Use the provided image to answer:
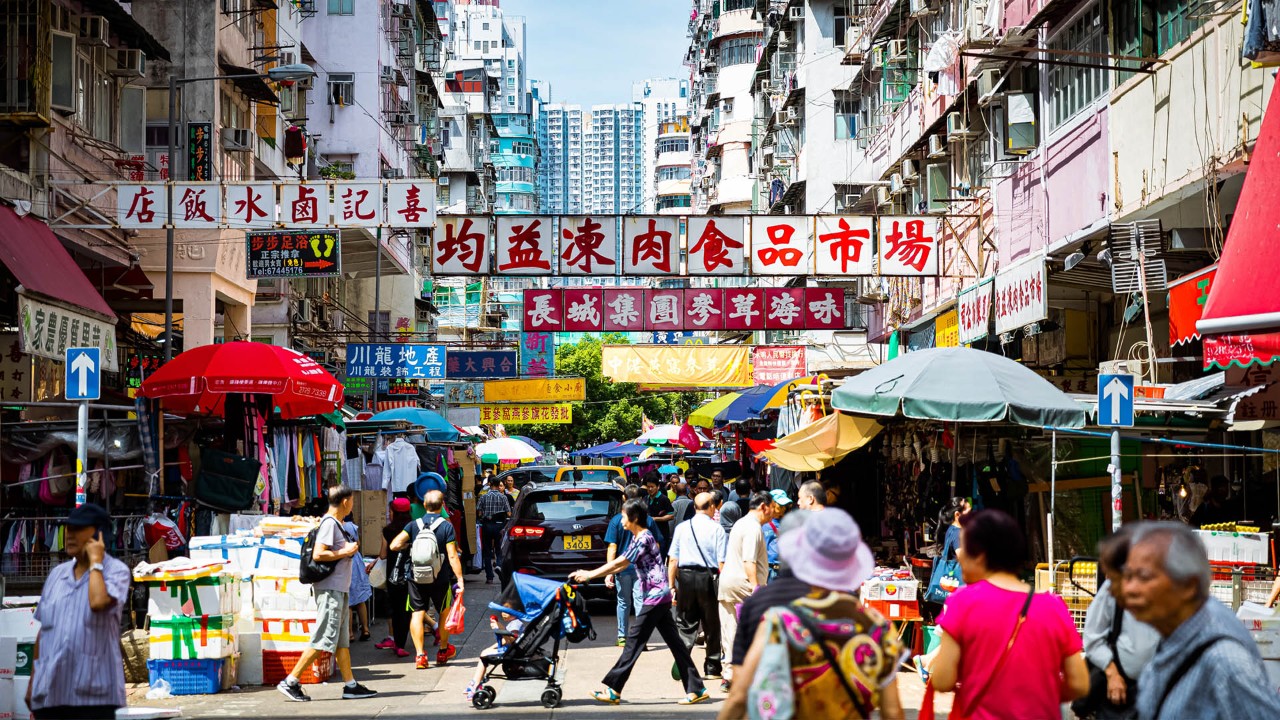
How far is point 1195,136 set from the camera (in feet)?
41.3

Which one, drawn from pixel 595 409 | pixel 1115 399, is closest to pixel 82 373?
pixel 1115 399

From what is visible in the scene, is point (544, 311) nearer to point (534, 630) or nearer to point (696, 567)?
point (696, 567)

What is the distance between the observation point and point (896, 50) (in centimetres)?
3002

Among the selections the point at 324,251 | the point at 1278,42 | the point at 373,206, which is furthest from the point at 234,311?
the point at 1278,42

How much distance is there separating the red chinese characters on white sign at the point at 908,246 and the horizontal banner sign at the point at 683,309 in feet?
8.90

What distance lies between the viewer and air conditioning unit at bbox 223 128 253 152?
2478 cm

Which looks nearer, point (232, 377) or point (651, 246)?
point (232, 377)

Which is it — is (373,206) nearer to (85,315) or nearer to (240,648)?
(85,315)

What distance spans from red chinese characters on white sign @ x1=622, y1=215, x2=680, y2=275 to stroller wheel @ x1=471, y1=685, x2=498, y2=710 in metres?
10.3

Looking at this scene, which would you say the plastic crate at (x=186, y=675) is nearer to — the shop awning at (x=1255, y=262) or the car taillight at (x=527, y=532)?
the car taillight at (x=527, y=532)

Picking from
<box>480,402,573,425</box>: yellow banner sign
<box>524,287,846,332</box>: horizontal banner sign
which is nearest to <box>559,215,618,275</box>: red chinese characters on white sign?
<box>524,287,846,332</box>: horizontal banner sign

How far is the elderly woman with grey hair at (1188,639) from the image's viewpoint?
429cm

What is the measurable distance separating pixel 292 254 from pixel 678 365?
39.4ft

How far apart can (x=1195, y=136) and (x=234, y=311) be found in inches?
698
